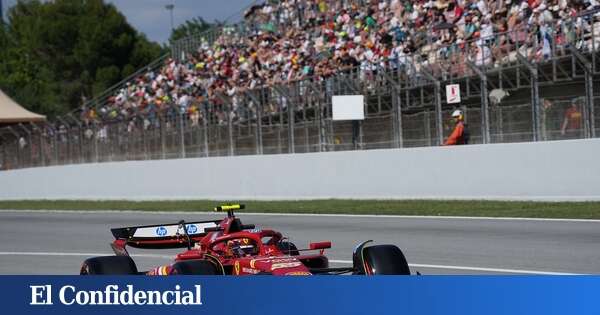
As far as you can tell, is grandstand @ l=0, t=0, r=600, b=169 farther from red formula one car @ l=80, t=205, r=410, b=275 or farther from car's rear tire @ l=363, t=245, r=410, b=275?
car's rear tire @ l=363, t=245, r=410, b=275

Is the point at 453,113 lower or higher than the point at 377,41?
lower

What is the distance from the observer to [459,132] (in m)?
20.1

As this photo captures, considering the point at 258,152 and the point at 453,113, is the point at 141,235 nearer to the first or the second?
the point at 453,113

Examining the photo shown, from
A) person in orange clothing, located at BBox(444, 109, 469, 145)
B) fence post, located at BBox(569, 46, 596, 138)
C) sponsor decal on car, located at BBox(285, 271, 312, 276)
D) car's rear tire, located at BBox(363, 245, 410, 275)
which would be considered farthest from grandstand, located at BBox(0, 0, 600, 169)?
sponsor decal on car, located at BBox(285, 271, 312, 276)

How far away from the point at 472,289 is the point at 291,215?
45.9 feet

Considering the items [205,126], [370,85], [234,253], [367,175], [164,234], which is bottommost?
[234,253]

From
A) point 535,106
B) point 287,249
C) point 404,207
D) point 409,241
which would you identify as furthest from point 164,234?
point 535,106

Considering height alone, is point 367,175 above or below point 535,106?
below

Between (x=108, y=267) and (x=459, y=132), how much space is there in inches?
469

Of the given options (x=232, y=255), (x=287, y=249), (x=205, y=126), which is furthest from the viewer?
(x=205, y=126)

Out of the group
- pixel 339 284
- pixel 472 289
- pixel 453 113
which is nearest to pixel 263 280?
pixel 339 284

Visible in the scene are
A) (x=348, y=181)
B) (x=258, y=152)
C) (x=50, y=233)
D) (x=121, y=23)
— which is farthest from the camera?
(x=121, y=23)

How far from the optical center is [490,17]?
2558 cm

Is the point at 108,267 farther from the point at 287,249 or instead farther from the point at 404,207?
the point at 404,207
